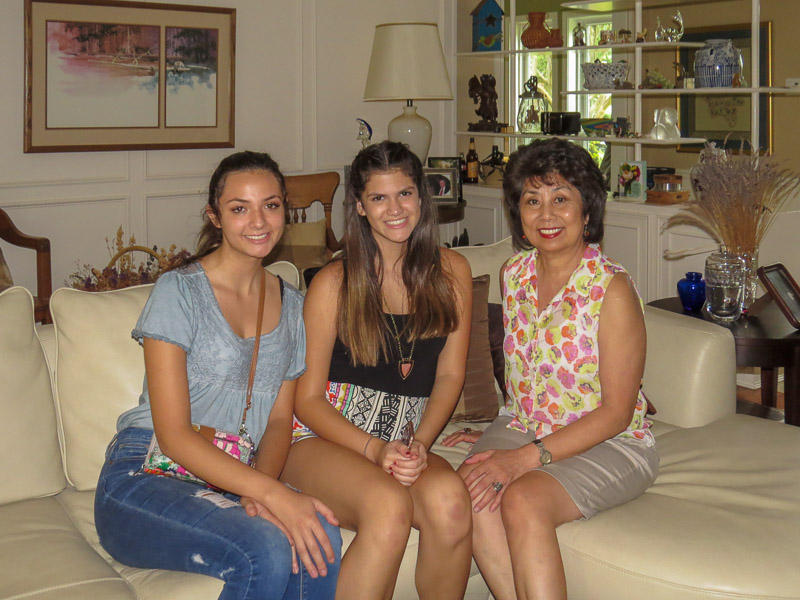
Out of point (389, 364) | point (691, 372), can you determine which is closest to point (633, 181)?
point (691, 372)

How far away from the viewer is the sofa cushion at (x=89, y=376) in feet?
6.95

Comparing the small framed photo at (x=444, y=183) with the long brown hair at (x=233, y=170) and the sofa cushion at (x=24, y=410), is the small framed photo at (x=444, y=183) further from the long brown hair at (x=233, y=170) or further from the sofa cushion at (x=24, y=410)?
the sofa cushion at (x=24, y=410)

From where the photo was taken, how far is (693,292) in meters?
3.10

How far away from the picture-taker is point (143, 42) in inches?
173

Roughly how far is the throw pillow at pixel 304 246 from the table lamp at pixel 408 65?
918mm

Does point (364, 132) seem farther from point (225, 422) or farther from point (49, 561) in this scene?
point (49, 561)

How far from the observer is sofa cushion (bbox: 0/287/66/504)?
2012 millimetres

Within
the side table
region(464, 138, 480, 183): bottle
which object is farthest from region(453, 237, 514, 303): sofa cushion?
region(464, 138, 480, 183): bottle

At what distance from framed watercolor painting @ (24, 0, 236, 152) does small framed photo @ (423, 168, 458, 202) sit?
1098 millimetres

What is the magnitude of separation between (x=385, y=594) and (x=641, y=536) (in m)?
0.55

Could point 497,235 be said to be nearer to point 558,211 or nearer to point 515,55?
point 515,55

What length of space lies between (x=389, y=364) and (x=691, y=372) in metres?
0.90

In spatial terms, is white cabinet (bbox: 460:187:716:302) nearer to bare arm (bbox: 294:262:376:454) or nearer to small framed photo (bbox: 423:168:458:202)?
small framed photo (bbox: 423:168:458:202)

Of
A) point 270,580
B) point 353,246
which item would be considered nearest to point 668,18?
point 353,246
